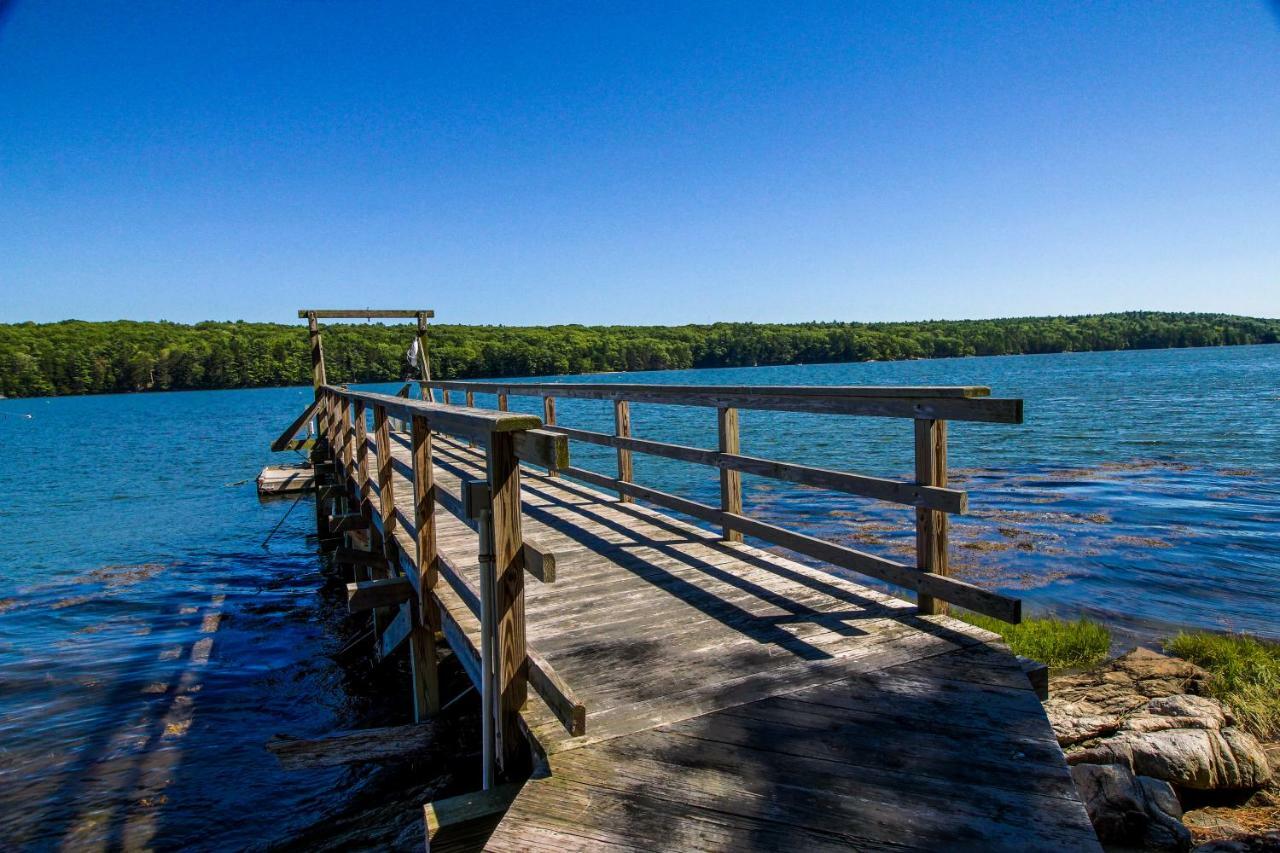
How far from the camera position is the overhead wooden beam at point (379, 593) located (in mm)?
5789

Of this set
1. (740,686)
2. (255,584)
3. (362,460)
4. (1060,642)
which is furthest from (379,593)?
(255,584)

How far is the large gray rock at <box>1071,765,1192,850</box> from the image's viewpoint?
11.7ft

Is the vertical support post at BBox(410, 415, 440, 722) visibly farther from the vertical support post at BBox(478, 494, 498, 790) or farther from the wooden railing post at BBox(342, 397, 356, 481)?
the wooden railing post at BBox(342, 397, 356, 481)

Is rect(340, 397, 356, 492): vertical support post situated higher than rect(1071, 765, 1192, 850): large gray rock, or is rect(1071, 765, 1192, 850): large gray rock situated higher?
rect(340, 397, 356, 492): vertical support post

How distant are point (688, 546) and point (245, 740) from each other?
13.3 feet

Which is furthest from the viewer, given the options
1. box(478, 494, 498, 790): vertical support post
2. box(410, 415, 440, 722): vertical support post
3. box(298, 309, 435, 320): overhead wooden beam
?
box(298, 309, 435, 320): overhead wooden beam

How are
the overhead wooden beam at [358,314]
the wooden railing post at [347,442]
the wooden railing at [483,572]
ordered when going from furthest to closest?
1. the overhead wooden beam at [358,314]
2. the wooden railing post at [347,442]
3. the wooden railing at [483,572]

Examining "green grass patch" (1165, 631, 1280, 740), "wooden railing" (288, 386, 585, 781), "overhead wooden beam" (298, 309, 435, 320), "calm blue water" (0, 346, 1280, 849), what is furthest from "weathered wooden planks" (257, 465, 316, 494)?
"green grass patch" (1165, 631, 1280, 740)

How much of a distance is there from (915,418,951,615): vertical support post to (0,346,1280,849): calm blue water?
4.05 m

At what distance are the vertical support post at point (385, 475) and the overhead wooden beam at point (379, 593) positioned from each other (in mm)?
755

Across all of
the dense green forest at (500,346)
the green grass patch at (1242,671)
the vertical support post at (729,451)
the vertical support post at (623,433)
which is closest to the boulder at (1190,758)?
the green grass patch at (1242,671)

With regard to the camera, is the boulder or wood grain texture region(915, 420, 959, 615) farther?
the boulder

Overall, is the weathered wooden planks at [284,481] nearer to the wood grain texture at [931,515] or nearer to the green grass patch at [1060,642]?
the green grass patch at [1060,642]

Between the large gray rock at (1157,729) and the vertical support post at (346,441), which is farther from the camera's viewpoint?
the vertical support post at (346,441)
